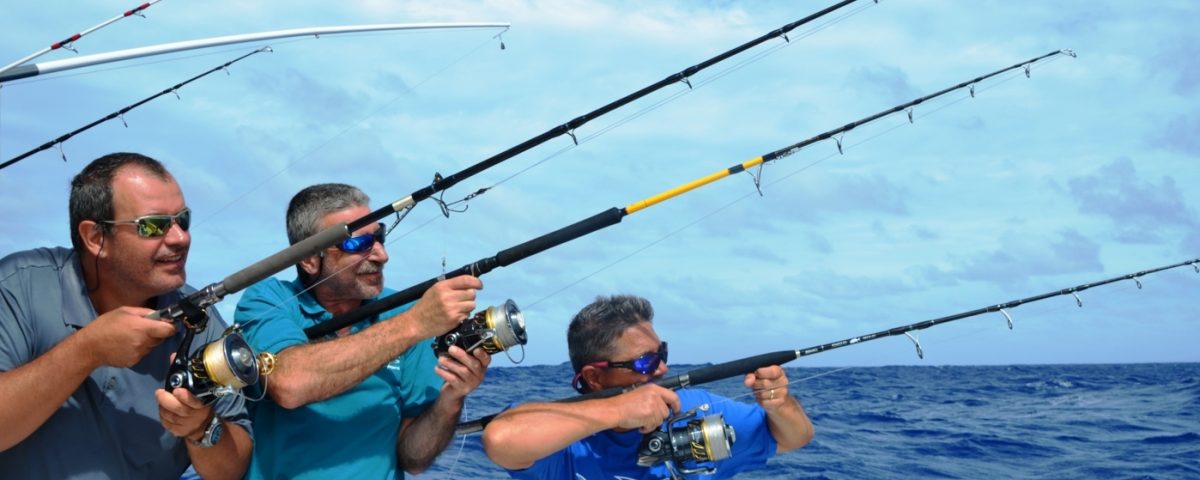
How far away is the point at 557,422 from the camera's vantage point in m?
3.11

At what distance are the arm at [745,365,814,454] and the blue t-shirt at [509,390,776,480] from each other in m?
0.08

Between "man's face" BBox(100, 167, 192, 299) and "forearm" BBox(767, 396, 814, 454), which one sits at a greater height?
"man's face" BBox(100, 167, 192, 299)

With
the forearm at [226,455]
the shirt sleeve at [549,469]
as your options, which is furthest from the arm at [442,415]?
the forearm at [226,455]

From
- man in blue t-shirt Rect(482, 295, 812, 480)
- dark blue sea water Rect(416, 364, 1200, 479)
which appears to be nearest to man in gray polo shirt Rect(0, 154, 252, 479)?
man in blue t-shirt Rect(482, 295, 812, 480)

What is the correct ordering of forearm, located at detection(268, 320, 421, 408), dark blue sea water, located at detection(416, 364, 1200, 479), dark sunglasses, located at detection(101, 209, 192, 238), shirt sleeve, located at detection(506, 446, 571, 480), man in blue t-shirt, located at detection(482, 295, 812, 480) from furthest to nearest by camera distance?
dark blue sea water, located at detection(416, 364, 1200, 479)
shirt sleeve, located at detection(506, 446, 571, 480)
man in blue t-shirt, located at detection(482, 295, 812, 480)
forearm, located at detection(268, 320, 421, 408)
dark sunglasses, located at detection(101, 209, 192, 238)

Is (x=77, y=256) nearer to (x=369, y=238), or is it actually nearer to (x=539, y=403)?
(x=369, y=238)

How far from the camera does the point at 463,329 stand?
2.98 metres

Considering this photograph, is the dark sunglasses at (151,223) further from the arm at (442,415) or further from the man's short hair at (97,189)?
the arm at (442,415)

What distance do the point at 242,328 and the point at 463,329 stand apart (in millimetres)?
680

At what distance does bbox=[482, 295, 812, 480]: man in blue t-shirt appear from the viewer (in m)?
3.22

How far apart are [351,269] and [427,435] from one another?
547mm

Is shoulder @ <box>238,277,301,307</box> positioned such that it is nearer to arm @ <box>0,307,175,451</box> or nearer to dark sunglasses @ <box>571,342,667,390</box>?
arm @ <box>0,307,175,451</box>

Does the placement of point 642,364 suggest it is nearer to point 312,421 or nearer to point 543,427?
point 543,427

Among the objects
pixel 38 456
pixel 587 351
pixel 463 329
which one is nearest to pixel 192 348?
pixel 38 456
